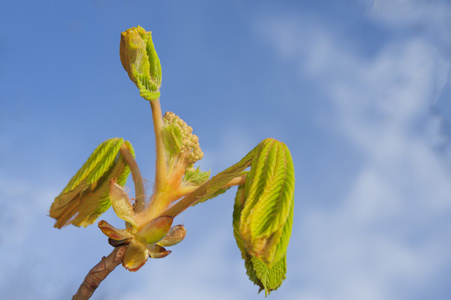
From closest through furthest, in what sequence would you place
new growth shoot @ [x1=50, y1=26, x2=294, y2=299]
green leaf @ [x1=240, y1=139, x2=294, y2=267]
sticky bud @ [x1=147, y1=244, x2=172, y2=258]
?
green leaf @ [x1=240, y1=139, x2=294, y2=267] < new growth shoot @ [x1=50, y1=26, x2=294, y2=299] < sticky bud @ [x1=147, y1=244, x2=172, y2=258]

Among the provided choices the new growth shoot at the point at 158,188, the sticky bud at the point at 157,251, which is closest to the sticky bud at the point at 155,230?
the new growth shoot at the point at 158,188

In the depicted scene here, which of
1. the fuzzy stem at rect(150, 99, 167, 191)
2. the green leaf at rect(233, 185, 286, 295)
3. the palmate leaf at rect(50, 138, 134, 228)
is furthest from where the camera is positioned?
the palmate leaf at rect(50, 138, 134, 228)

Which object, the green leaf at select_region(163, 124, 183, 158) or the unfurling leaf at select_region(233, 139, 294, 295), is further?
the green leaf at select_region(163, 124, 183, 158)

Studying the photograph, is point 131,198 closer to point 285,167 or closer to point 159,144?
point 159,144

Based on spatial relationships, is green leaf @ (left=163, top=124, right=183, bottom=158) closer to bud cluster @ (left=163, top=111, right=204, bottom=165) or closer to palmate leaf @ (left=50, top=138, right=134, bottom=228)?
bud cluster @ (left=163, top=111, right=204, bottom=165)

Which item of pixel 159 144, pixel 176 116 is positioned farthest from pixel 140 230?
→ pixel 176 116

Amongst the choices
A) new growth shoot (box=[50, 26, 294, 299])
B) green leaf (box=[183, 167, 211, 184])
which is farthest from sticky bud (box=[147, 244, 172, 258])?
green leaf (box=[183, 167, 211, 184])

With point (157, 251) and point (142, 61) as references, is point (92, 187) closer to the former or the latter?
point (157, 251)

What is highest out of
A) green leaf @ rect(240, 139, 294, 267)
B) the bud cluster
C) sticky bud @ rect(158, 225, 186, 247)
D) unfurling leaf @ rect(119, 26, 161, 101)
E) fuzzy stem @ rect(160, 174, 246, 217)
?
unfurling leaf @ rect(119, 26, 161, 101)

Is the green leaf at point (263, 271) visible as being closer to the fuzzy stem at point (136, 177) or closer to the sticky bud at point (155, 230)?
the sticky bud at point (155, 230)
